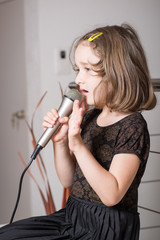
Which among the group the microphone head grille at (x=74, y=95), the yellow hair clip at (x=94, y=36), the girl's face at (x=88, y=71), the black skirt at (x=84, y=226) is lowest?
the black skirt at (x=84, y=226)

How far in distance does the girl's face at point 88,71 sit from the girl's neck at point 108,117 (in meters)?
0.10

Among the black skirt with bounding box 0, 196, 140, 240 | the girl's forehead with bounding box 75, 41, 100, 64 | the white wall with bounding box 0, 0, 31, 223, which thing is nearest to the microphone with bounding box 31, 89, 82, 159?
the girl's forehead with bounding box 75, 41, 100, 64

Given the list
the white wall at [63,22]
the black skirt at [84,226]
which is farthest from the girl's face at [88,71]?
the white wall at [63,22]

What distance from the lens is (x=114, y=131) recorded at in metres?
1.06

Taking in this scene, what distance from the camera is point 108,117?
3.74 ft

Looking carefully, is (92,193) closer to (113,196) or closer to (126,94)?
(113,196)

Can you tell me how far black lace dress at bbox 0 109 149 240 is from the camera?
99 centimetres

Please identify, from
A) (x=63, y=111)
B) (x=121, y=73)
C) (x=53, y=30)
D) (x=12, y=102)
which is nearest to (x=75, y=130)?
(x=63, y=111)

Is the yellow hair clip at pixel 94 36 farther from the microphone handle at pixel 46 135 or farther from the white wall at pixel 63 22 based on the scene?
the white wall at pixel 63 22

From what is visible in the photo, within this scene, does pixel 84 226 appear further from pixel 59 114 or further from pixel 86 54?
pixel 86 54

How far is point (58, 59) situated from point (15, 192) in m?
1.42

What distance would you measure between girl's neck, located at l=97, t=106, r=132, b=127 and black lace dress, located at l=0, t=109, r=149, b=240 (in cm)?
3

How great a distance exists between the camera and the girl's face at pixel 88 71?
104 centimetres

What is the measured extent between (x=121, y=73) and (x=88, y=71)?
Result: 10 centimetres
